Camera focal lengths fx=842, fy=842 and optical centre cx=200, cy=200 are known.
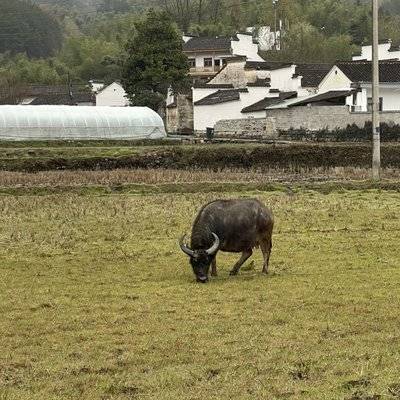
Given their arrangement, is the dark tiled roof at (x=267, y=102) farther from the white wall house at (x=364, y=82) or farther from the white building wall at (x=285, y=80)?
the white wall house at (x=364, y=82)

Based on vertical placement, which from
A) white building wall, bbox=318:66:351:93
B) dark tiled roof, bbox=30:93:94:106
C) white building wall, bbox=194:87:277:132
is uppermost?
white building wall, bbox=318:66:351:93

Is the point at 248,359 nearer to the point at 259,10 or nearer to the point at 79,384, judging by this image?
the point at 79,384

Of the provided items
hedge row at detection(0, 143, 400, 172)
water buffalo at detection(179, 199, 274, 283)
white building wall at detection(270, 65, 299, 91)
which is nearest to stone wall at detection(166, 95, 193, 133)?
white building wall at detection(270, 65, 299, 91)

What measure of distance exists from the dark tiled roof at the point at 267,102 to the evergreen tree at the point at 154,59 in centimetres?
559

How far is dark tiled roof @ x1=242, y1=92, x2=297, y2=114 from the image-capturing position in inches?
2115

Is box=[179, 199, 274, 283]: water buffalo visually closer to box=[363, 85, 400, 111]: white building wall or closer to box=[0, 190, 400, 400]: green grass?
box=[0, 190, 400, 400]: green grass

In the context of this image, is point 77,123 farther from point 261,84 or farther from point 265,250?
point 265,250

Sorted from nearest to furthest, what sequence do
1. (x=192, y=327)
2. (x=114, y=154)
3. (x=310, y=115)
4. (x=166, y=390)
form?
(x=166, y=390)
(x=192, y=327)
(x=114, y=154)
(x=310, y=115)

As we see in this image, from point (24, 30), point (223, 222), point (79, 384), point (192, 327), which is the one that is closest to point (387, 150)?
point (223, 222)

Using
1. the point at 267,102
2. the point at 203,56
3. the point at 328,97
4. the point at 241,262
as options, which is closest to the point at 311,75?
the point at 267,102

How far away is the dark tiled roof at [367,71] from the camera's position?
2010 inches

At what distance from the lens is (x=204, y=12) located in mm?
104250

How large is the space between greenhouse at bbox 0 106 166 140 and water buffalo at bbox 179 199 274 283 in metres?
34.0

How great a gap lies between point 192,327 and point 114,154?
90.0 ft
